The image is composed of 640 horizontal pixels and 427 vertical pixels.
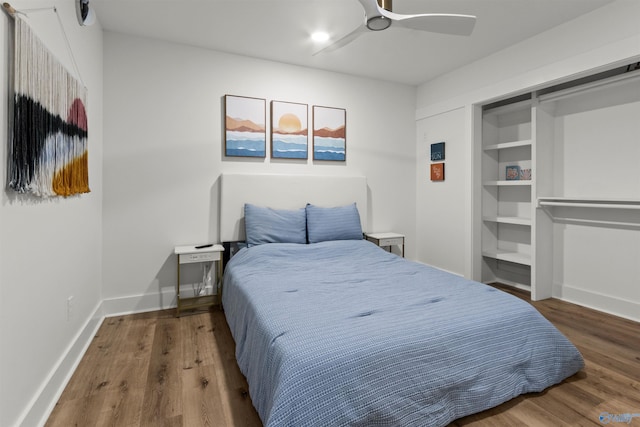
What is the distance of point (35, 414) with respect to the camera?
5.11 feet

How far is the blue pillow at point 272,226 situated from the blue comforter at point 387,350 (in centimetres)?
88

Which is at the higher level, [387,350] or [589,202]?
[589,202]

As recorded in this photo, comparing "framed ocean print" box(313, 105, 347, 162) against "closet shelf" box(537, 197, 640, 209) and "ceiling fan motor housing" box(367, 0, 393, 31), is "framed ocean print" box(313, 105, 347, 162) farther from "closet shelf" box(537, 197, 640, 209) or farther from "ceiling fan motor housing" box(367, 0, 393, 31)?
"closet shelf" box(537, 197, 640, 209)

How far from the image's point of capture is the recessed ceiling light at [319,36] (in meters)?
3.06

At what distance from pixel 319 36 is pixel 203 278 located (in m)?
2.63

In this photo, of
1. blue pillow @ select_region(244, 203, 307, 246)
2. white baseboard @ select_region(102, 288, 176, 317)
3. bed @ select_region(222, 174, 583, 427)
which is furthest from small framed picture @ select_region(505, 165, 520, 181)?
white baseboard @ select_region(102, 288, 176, 317)

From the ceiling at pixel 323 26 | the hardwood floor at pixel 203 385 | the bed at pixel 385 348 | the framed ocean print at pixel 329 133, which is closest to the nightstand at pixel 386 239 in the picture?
the framed ocean print at pixel 329 133

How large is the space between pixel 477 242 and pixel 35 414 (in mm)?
4031

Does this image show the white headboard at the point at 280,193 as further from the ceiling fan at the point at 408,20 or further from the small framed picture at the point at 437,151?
the ceiling fan at the point at 408,20

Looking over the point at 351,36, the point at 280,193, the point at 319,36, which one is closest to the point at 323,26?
the point at 319,36

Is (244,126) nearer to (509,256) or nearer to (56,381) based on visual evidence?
(56,381)

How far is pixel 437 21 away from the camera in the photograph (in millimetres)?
2127

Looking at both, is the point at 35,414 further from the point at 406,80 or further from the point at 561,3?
the point at 406,80

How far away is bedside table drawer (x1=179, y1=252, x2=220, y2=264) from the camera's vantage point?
3.04m
